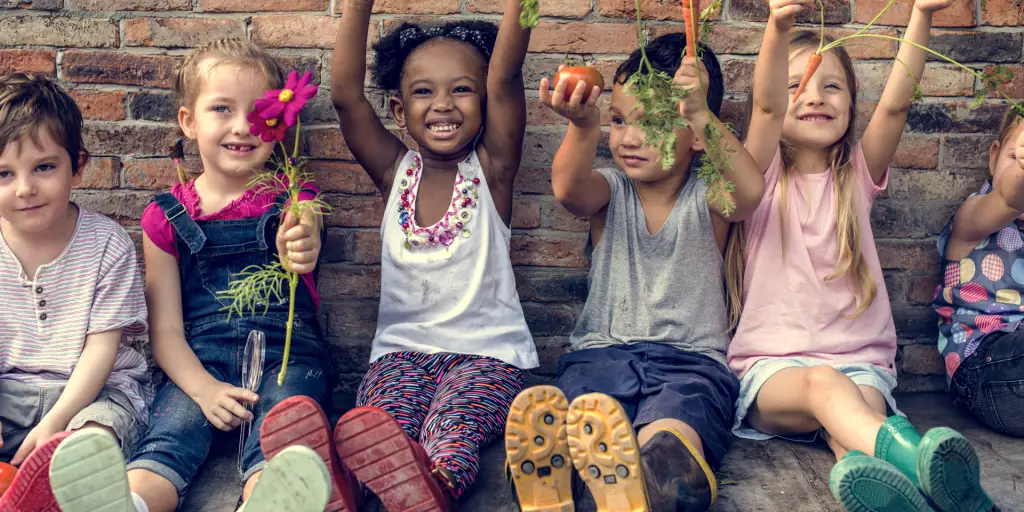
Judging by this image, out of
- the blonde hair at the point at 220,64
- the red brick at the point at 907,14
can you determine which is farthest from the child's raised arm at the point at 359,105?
the red brick at the point at 907,14

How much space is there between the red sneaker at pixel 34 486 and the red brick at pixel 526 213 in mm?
1485

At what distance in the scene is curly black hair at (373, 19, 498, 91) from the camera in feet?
8.67

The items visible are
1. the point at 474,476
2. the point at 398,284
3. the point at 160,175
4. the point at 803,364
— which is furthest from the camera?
the point at 160,175

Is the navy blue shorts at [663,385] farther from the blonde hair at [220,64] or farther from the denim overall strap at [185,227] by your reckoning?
the blonde hair at [220,64]

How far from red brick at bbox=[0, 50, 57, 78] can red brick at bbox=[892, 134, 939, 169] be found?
8.61ft

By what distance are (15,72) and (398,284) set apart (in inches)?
49.9

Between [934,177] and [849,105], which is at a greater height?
[849,105]

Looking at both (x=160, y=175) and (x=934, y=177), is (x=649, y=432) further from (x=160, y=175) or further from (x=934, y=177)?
(x=160, y=175)

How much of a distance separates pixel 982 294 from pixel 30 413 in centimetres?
267

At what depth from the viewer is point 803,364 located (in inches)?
98.0

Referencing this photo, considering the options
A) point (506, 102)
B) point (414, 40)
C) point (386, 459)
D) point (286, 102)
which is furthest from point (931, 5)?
point (386, 459)

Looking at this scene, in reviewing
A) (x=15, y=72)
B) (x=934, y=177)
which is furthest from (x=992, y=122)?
(x=15, y=72)

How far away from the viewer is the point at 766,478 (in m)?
2.27

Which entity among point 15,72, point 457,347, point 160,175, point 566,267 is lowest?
point 457,347
